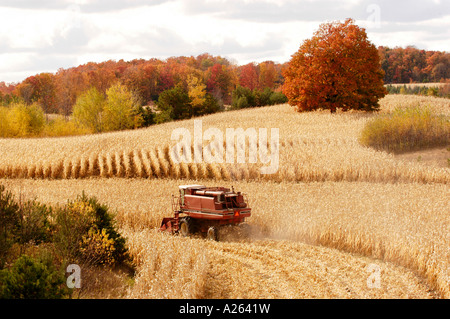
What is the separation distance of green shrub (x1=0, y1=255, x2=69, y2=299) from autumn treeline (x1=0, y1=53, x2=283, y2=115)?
61.5m

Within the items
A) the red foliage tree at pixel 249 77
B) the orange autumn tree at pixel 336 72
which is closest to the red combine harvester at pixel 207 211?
the orange autumn tree at pixel 336 72

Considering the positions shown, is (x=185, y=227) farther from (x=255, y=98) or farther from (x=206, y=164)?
(x=255, y=98)

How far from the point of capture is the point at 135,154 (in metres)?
26.3

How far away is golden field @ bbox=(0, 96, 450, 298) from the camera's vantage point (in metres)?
9.84

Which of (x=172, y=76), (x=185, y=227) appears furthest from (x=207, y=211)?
(x=172, y=76)

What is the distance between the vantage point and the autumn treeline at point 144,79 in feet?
238

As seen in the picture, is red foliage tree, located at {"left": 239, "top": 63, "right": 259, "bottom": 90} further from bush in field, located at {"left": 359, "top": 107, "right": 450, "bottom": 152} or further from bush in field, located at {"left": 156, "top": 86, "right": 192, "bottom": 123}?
bush in field, located at {"left": 359, "top": 107, "right": 450, "bottom": 152}

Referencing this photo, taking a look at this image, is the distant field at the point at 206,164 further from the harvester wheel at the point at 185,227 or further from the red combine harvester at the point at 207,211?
the harvester wheel at the point at 185,227

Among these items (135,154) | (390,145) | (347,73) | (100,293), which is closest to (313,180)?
(390,145)

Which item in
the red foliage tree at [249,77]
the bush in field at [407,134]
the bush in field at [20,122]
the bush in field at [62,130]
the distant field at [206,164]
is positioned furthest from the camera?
the red foliage tree at [249,77]

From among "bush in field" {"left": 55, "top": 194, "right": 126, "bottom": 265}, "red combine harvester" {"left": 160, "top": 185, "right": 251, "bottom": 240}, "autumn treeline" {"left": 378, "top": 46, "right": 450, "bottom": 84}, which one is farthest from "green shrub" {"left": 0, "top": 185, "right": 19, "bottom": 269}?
"autumn treeline" {"left": 378, "top": 46, "right": 450, "bottom": 84}

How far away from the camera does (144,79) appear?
239 ft
